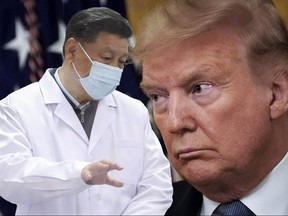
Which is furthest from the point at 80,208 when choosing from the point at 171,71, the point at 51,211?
the point at 171,71

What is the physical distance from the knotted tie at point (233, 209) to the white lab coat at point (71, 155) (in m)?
0.19

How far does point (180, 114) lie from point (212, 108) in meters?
0.05

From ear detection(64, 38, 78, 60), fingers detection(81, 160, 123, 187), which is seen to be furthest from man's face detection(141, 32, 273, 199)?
ear detection(64, 38, 78, 60)

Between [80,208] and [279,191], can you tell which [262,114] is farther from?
[80,208]

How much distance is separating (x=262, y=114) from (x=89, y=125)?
37 cm

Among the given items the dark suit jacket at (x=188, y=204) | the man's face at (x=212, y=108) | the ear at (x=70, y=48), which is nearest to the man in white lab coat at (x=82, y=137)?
the ear at (x=70, y=48)

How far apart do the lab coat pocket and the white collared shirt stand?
263 millimetres

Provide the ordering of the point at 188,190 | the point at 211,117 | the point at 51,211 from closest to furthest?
the point at 211,117 < the point at 188,190 < the point at 51,211

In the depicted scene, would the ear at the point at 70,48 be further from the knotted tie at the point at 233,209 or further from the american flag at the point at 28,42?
the knotted tie at the point at 233,209

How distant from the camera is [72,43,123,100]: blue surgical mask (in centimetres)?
92

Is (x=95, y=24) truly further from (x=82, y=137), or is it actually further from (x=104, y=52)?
(x=82, y=137)

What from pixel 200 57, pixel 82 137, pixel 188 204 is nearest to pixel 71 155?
pixel 82 137

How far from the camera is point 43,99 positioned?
94 cm

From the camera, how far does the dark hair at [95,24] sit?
3.01 feet
